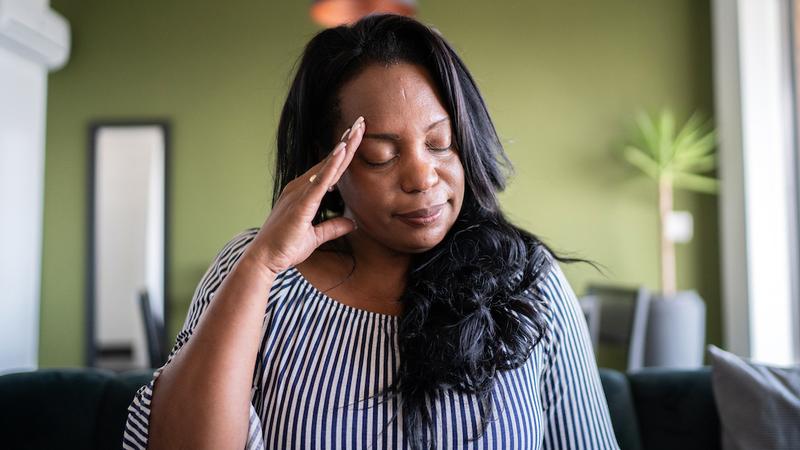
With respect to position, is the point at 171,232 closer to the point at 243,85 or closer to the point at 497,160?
the point at 243,85

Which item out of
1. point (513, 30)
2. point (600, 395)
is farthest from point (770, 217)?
point (600, 395)

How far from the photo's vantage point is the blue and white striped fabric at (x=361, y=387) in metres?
0.98

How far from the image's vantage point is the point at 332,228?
1.09 m

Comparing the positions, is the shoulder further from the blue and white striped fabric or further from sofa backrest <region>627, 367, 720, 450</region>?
sofa backrest <region>627, 367, 720, 450</region>

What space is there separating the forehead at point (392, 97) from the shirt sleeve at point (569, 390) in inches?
14.8

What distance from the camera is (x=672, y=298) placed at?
3.79 meters

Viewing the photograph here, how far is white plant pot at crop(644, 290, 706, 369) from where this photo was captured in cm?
368

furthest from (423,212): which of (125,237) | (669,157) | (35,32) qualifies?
(125,237)

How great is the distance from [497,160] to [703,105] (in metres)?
3.86

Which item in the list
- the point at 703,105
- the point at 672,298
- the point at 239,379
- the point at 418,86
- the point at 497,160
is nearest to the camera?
the point at 239,379

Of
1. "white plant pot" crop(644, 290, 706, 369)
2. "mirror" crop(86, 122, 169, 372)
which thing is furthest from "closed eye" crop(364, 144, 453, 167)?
"mirror" crop(86, 122, 169, 372)

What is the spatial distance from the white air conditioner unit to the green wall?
0.36 m

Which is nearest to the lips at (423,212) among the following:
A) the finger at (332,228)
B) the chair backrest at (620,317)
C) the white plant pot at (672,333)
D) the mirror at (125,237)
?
the finger at (332,228)

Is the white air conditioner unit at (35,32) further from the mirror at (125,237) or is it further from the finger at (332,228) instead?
the finger at (332,228)
